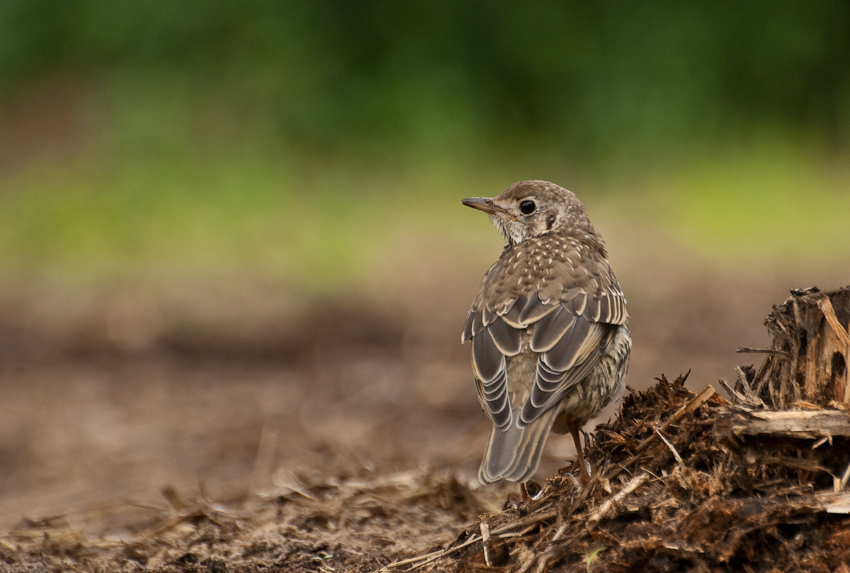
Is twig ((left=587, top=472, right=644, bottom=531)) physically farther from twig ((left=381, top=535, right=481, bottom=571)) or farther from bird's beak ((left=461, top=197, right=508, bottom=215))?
bird's beak ((left=461, top=197, right=508, bottom=215))

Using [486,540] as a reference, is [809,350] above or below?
above

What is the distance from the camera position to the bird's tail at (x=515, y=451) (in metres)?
4.21

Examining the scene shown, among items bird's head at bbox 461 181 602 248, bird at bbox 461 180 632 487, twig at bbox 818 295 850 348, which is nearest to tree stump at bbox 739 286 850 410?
twig at bbox 818 295 850 348

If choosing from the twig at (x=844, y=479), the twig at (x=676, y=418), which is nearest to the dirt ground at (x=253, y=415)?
the twig at (x=676, y=418)

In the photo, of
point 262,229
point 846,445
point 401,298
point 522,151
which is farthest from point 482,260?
point 846,445

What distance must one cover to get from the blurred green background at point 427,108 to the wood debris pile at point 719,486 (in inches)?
333

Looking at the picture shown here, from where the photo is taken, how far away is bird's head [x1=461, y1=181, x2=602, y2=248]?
6242 millimetres

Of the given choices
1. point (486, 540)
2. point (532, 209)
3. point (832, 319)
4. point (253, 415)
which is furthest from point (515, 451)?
point (253, 415)

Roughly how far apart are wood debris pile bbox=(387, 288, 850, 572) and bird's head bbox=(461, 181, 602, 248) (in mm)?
2287

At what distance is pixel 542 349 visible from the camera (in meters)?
4.73

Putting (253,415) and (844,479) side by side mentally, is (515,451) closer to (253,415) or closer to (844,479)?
(844,479)

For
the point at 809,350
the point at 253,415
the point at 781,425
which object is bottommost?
the point at 781,425

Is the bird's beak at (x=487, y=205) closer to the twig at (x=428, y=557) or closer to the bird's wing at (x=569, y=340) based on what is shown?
the bird's wing at (x=569, y=340)

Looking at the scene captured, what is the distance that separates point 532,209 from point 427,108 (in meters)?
8.48
